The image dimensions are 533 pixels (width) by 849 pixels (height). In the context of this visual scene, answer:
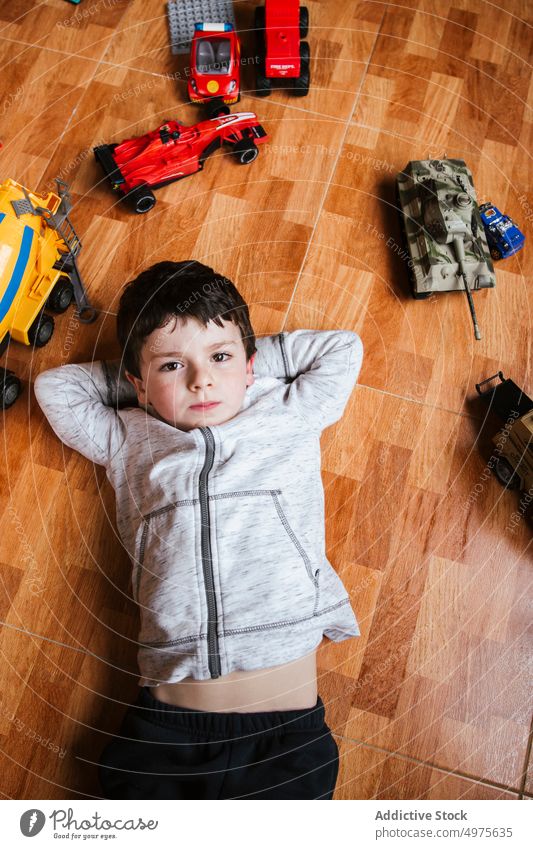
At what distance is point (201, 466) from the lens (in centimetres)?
99

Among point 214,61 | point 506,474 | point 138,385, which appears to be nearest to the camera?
point 138,385

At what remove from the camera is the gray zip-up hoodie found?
953mm

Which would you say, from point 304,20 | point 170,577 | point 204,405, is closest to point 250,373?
point 204,405

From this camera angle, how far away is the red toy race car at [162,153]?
1217 mm

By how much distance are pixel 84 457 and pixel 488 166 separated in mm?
968

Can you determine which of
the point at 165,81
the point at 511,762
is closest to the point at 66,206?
the point at 165,81

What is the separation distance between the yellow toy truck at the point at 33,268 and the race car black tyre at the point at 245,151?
1.16 ft

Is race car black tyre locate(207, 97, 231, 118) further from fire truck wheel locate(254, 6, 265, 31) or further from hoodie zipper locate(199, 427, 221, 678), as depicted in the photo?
hoodie zipper locate(199, 427, 221, 678)

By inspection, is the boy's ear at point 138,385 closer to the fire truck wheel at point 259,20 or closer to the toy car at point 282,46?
the toy car at point 282,46

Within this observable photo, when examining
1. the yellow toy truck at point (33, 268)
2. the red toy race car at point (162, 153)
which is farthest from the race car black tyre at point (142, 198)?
the yellow toy truck at point (33, 268)

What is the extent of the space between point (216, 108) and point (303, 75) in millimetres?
192

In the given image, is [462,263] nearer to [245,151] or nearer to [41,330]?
[245,151]

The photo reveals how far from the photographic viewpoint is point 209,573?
959 millimetres

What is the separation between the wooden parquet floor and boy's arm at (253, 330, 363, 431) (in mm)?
93
